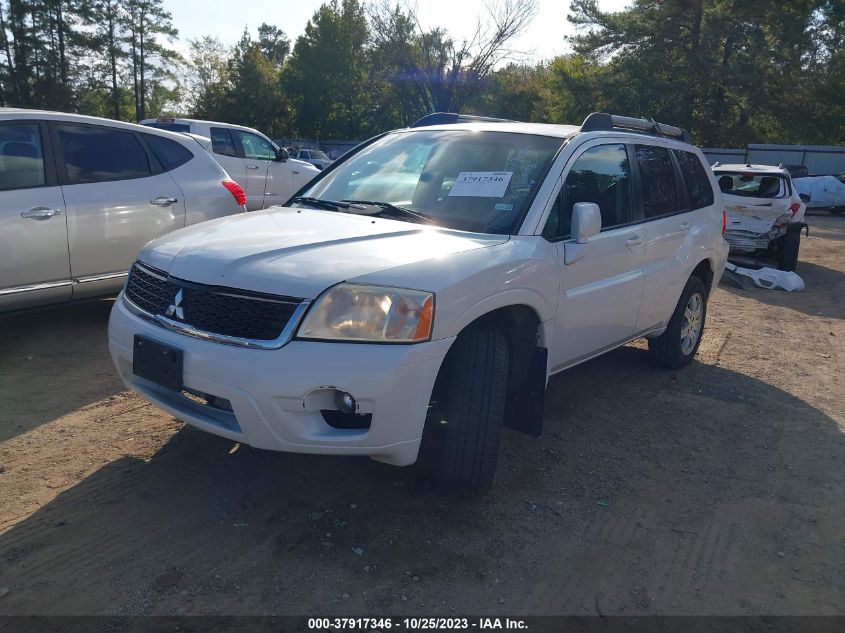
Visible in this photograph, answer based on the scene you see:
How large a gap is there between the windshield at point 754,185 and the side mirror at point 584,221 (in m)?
8.95

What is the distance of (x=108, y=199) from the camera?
5.53 meters

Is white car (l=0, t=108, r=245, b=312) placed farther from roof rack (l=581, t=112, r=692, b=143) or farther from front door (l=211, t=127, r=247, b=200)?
front door (l=211, t=127, r=247, b=200)

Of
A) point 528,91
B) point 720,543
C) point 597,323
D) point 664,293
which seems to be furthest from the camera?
point 528,91

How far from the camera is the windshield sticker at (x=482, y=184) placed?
3801 mm

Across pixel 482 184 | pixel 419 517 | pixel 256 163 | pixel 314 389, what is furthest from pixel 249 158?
pixel 314 389

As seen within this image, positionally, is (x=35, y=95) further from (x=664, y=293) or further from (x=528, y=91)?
(x=664, y=293)

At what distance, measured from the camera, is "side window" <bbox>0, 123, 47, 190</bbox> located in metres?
5.01

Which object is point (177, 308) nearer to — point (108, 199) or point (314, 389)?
point (314, 389)

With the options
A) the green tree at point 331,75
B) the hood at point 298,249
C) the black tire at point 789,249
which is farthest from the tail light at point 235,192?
the green tree at point 331,75

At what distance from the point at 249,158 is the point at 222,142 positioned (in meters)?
0.52

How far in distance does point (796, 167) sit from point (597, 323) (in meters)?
27.0

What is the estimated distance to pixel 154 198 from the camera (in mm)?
5883

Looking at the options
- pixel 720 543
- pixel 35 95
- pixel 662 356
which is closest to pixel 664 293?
pixel 662 356

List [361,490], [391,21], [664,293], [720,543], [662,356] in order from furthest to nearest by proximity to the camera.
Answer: [391,21]
[662,356]
[664,293]
[361,490]
[720,543]
